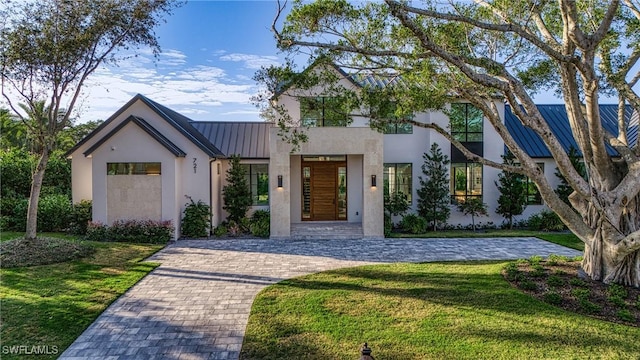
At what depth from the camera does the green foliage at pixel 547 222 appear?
1600 centimetres

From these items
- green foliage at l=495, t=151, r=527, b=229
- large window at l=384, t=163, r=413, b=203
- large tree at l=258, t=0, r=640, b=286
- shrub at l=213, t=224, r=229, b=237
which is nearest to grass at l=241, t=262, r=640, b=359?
large tree at l=258, t=0, r=640, b=286

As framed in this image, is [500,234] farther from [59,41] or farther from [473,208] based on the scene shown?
[59,41]

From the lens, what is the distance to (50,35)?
1069cm

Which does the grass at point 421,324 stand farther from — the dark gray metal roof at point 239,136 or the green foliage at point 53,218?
the green foliage at point 53,218

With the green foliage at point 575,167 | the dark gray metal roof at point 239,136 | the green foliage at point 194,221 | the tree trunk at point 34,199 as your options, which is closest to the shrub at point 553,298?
the green foliage at point 575,167

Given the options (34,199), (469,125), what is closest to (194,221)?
(34,199)

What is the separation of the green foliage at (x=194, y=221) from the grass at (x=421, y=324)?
23.9 feet

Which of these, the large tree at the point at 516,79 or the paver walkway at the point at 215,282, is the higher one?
the large tree at the point at 516,79

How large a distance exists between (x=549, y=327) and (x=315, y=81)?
6.31m

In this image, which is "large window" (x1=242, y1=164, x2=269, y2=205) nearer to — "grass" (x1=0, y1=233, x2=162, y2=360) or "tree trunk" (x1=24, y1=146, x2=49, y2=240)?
"grass" (x1=0, y1=233, x2=162, y2=360)

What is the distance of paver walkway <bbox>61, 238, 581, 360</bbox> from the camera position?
5.48 meters

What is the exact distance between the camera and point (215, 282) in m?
8.63

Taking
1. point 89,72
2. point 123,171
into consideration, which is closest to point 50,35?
point 89,72

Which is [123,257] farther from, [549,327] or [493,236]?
[493,236]
